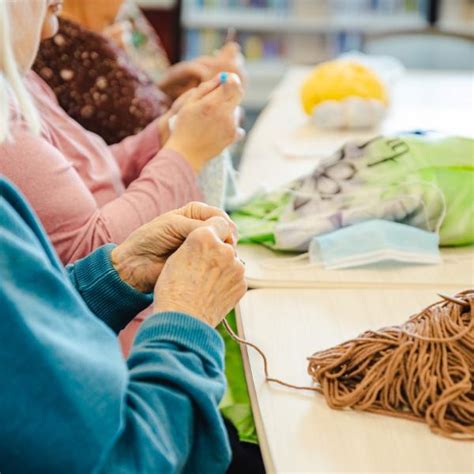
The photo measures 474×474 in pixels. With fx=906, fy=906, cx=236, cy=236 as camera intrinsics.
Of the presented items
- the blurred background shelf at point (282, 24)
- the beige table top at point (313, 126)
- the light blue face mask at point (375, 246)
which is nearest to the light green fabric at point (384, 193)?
the light blue face mask at point (375, 246)

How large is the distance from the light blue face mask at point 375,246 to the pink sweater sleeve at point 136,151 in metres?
0.46

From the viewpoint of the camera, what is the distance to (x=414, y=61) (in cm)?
321

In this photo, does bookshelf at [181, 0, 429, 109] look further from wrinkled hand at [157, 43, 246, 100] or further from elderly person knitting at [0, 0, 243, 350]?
elderly person knitting at [0, 0, 243, 350]

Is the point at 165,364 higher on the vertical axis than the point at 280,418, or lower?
higher

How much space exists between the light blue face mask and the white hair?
1.75 ft

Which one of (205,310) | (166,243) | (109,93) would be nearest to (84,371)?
(205,310)

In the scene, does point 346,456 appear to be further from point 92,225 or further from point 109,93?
point 109,93

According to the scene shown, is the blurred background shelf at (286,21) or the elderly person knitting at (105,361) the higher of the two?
the elderly person knitting at (105,361)

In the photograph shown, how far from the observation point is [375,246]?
1370 mm

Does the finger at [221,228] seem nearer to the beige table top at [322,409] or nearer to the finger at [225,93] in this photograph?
the beige table top at [322,409]

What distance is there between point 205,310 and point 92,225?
0.41m

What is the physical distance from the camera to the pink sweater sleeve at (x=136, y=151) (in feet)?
5.64

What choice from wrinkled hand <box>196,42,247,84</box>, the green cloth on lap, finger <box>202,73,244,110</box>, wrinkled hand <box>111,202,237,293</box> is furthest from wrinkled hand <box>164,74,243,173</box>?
wrinkled hand <box>196,42,247,84</box>

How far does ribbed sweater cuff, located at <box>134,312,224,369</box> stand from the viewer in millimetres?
867
